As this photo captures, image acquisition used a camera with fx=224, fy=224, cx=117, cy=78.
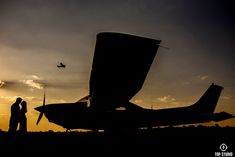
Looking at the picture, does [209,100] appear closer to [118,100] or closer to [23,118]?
[118,100]

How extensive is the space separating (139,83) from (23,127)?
6305mm

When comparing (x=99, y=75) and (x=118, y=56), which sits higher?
(x=118, y=56)

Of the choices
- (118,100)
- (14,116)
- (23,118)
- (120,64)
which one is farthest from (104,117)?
(120,64)

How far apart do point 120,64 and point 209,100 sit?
1561cm

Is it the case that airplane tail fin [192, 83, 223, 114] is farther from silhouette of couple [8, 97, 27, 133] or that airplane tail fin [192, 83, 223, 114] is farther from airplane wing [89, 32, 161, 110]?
silhouette of couple [8, 97, 27, 133]

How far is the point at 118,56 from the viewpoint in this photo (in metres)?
8.17

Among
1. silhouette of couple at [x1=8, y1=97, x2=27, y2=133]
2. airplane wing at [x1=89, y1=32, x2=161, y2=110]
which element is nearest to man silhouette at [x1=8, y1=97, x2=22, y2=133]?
silhouette of couple at [x1=8, y1=97, x2=27, y2=133]

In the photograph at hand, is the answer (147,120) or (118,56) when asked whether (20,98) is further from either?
(147,120)

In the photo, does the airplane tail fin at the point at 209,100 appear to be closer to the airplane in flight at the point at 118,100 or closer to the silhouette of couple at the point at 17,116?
the airplane in flight at the point at 118,100

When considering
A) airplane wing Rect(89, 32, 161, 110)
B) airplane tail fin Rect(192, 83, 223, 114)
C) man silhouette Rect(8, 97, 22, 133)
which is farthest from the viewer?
airplane tail fin Rect(192, 83, 223, 114)

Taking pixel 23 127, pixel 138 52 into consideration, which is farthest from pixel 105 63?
pixel 23 127

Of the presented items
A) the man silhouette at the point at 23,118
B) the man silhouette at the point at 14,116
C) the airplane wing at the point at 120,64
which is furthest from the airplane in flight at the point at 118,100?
the man silhouette at the point at 14,116

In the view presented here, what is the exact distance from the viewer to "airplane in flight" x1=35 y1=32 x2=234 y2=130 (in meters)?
7.77

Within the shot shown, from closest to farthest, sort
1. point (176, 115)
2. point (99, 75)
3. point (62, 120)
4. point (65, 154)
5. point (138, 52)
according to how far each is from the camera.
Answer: point (65, 154) → point (138, 52) → point (99, 75) → point (62, 120) → point (176, 115)
